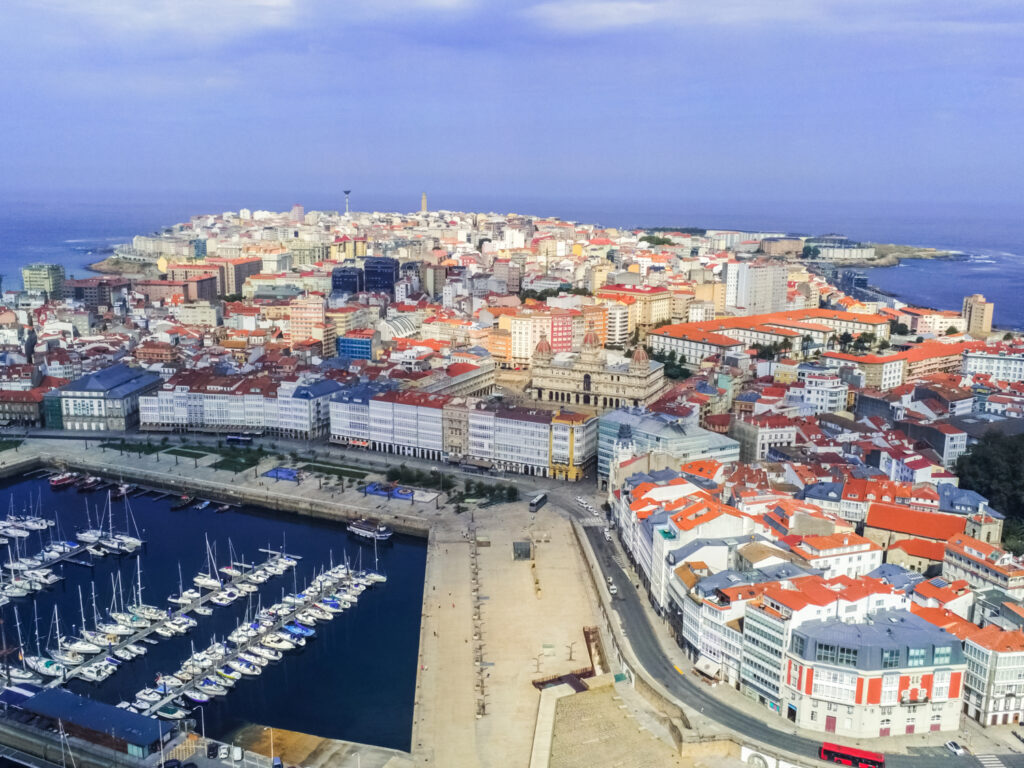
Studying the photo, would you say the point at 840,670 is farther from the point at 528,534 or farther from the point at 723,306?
the point at 723,306

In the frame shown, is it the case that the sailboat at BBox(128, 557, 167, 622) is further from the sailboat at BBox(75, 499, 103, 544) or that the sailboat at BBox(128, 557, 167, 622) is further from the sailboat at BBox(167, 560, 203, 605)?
the sailboat at BBox(75, 499, 103, 544)

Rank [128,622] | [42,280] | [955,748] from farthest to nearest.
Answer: [42,280], [128,622], [955,748]

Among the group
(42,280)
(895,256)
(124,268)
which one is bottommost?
(124,268)

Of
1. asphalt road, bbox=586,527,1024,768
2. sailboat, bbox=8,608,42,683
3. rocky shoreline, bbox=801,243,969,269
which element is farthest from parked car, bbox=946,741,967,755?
rocky shoreline, bbox=801,243,969,269

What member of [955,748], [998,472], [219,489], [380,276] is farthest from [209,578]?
[380,276]

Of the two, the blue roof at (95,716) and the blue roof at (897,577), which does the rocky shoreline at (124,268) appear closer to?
the blue roof at (95,716)

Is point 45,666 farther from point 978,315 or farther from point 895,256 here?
point 895,256

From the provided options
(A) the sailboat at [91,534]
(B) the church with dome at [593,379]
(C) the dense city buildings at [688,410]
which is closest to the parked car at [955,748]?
(C) the dense city buildings at [688,410]
